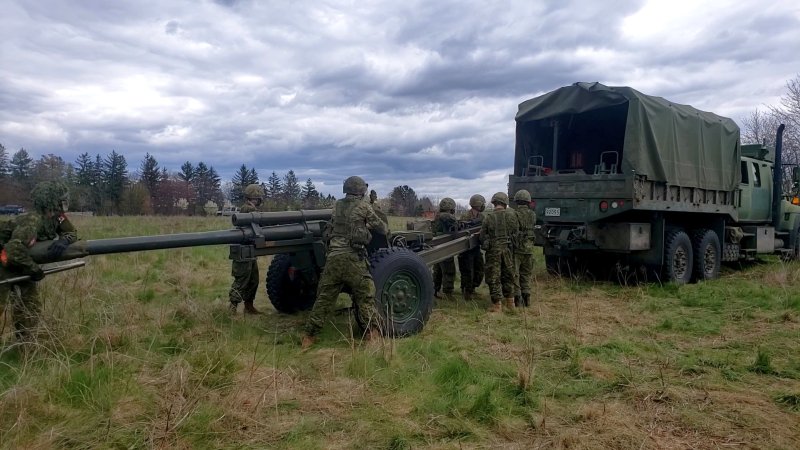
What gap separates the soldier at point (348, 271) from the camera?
206 inches

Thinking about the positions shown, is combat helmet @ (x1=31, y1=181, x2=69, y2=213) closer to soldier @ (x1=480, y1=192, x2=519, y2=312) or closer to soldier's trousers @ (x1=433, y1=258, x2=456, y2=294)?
soldier @ (x1=480, y1=192, x2=519, y2=312)

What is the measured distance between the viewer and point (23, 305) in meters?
4.54

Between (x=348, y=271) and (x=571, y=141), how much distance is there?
6.72 metres

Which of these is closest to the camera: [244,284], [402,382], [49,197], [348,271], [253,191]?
[402,382]

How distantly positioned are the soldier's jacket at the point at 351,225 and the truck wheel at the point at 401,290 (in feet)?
1.30

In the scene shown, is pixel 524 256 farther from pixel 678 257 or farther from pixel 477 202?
pixel 678 257

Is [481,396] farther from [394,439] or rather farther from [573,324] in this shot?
[573,324]

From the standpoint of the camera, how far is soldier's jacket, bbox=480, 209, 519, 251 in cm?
714

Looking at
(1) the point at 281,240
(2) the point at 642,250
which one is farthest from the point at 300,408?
(2) the point at 642,250

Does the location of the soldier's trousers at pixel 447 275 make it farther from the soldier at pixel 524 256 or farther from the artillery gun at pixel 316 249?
the artillery gun at pixel 316 249

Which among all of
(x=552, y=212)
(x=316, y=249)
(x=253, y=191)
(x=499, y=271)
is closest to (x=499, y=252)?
(x=499, y=271)

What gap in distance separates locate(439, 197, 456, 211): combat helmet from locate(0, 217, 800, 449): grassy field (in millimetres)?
2042

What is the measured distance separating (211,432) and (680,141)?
8423mm

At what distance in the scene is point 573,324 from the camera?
6227 millimetres
